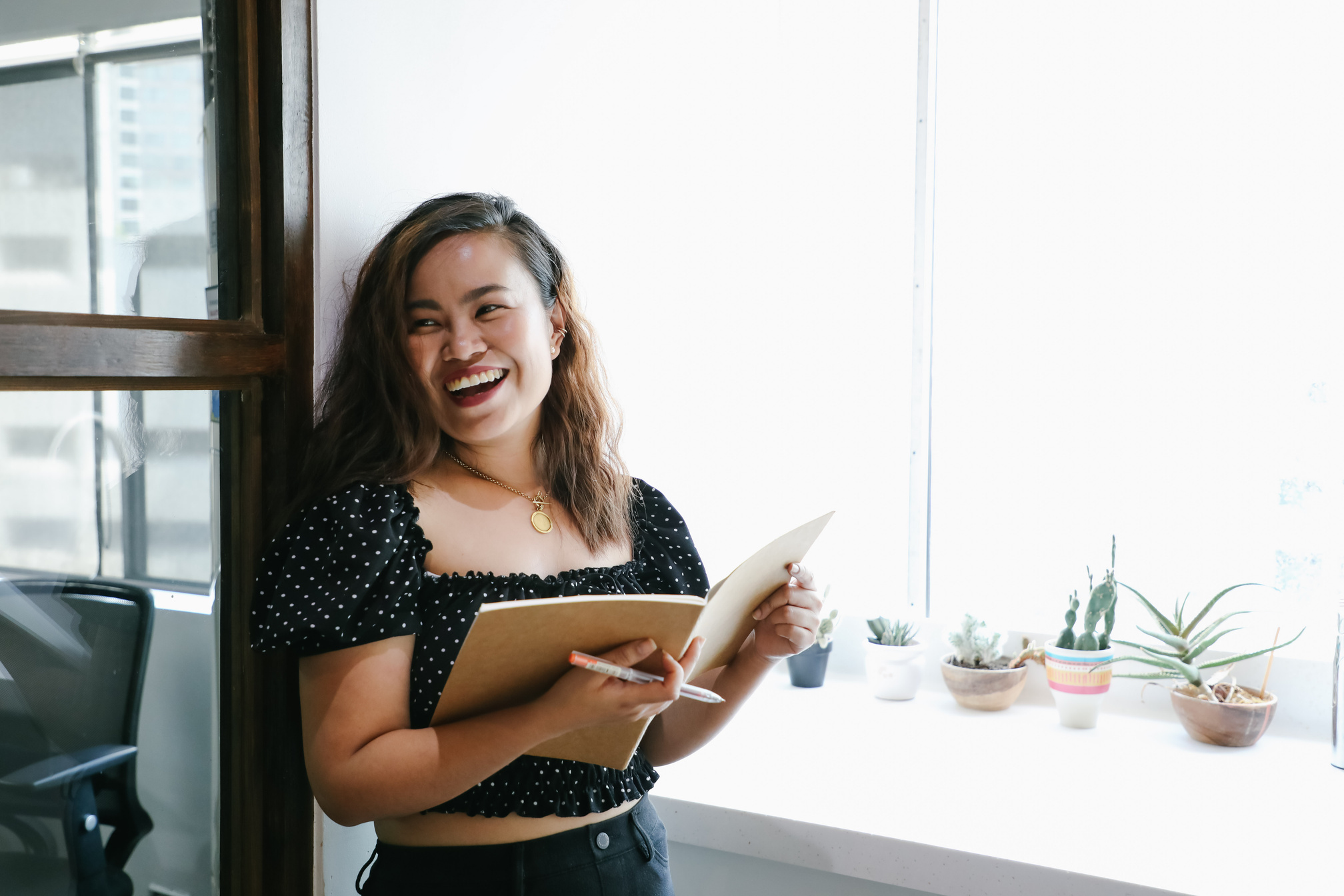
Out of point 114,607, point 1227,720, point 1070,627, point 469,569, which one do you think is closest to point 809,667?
point 1070,627

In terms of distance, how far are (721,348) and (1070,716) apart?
3.07ft

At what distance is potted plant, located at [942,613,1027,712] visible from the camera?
166 centimetres

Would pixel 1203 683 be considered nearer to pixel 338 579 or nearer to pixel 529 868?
pixel 529 868

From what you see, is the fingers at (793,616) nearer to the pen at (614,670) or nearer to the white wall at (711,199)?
the pen at (614,670)

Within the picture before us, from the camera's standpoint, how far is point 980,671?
5.45 ft

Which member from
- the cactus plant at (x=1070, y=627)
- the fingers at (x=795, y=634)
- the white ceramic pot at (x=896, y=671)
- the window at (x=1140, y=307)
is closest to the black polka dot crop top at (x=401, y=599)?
the fingers at (x=795, y=634)

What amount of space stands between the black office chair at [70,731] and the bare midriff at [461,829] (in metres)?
0.23

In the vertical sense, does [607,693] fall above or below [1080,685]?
above

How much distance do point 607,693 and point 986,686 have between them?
1.09 metres

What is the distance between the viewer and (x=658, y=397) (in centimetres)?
167

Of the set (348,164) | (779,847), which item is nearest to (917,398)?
(779,847)

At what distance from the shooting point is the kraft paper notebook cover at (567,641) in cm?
71

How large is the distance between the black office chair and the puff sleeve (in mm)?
114

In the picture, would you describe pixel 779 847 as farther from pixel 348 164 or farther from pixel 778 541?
pixel 348 164
